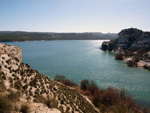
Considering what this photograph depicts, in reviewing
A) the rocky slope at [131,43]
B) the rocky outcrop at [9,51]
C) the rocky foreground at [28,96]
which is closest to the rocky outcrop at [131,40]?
the rocky slope at [131,43]

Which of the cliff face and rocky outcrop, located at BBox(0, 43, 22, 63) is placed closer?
rocky outcrop, located at BBox(0, 43, 22, 63)

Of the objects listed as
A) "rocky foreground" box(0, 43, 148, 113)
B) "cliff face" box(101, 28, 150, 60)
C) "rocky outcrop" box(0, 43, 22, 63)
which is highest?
"cliff face" box(101, 28, 150, 60)

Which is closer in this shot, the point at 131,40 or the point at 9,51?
the point at 9,51

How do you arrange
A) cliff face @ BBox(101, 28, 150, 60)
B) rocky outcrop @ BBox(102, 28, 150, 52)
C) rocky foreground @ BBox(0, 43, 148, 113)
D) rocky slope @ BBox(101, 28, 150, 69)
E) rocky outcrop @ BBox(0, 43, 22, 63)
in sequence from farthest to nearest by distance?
1. cliff face @ BBox(101, 28, 150, 60)
2. rocky outcrop @ BBox(102, 28, 150, 52)
3. rocky slope @ BBox(101, 28, 150, 69)
4. rocky outcrop @ BBox(0, 43, 22, 63)
5. rocky foreground @ BBox(0, 43, 148, 113)

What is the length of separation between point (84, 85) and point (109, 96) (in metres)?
7.46

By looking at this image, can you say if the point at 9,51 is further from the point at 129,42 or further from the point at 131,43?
the point at 129,42

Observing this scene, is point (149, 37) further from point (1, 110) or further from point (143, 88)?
point (1, 110)

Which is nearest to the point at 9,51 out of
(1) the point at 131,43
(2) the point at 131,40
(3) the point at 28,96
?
(3) the point at 28,96

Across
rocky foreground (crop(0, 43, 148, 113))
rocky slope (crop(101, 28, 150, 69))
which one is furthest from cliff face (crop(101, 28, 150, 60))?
rocky foreground (crop(0, 43, 148, 113))

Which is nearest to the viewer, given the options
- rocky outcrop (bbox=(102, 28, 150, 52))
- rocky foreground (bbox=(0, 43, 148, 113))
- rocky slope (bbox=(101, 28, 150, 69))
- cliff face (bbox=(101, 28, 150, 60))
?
rocky foreground (bbox=(0, 43, 148, 113))

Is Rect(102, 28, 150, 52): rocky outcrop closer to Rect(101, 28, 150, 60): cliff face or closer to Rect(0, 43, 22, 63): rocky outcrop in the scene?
Rect(101, 28, 150, 60): cliff face

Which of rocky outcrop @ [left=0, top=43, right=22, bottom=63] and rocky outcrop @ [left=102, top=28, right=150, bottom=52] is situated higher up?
rocky outcrop @ [left=102, top=28, right=150, bottom=52]

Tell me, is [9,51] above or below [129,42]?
below

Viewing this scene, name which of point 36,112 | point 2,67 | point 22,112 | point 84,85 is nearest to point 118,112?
point 36,112
